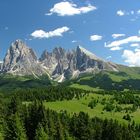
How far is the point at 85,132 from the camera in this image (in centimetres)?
14900

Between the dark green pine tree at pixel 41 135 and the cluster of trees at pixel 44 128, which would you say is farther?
the cluster of trees at pixel 44 128

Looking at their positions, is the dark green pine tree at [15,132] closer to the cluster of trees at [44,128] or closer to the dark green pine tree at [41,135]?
the cluster of trees at [44,128]

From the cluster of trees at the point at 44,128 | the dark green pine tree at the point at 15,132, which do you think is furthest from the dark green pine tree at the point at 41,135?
the dark green pine tree at the point at 15,132

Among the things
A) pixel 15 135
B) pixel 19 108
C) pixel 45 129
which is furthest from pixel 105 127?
pixel 15 135

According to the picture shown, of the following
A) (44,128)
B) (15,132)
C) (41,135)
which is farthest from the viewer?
(44,128)

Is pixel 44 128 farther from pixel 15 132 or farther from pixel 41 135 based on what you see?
pixel 15 132

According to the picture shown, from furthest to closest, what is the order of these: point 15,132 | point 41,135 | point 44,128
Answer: point 44,128 < point 15,132 < point 41,135

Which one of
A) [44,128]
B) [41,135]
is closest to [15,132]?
[41,135]

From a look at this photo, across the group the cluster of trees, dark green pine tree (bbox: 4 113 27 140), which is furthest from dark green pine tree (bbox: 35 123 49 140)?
dark green pine tree (bbox: 4 113 27 140)

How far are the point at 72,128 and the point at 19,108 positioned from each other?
968 inches

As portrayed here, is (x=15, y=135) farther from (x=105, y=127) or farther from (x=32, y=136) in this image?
(x=105, y=127)

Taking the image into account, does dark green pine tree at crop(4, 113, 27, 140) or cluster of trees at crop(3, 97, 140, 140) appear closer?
dark green pine tree at crop(4, 113, 27, 140)

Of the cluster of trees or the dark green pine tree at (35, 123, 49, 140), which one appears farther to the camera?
the cluster of trees

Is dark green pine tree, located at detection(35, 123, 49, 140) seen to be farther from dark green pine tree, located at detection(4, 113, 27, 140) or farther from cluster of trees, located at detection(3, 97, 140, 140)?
dark green pine tree, located at detection(4, 113, 27, 140)
